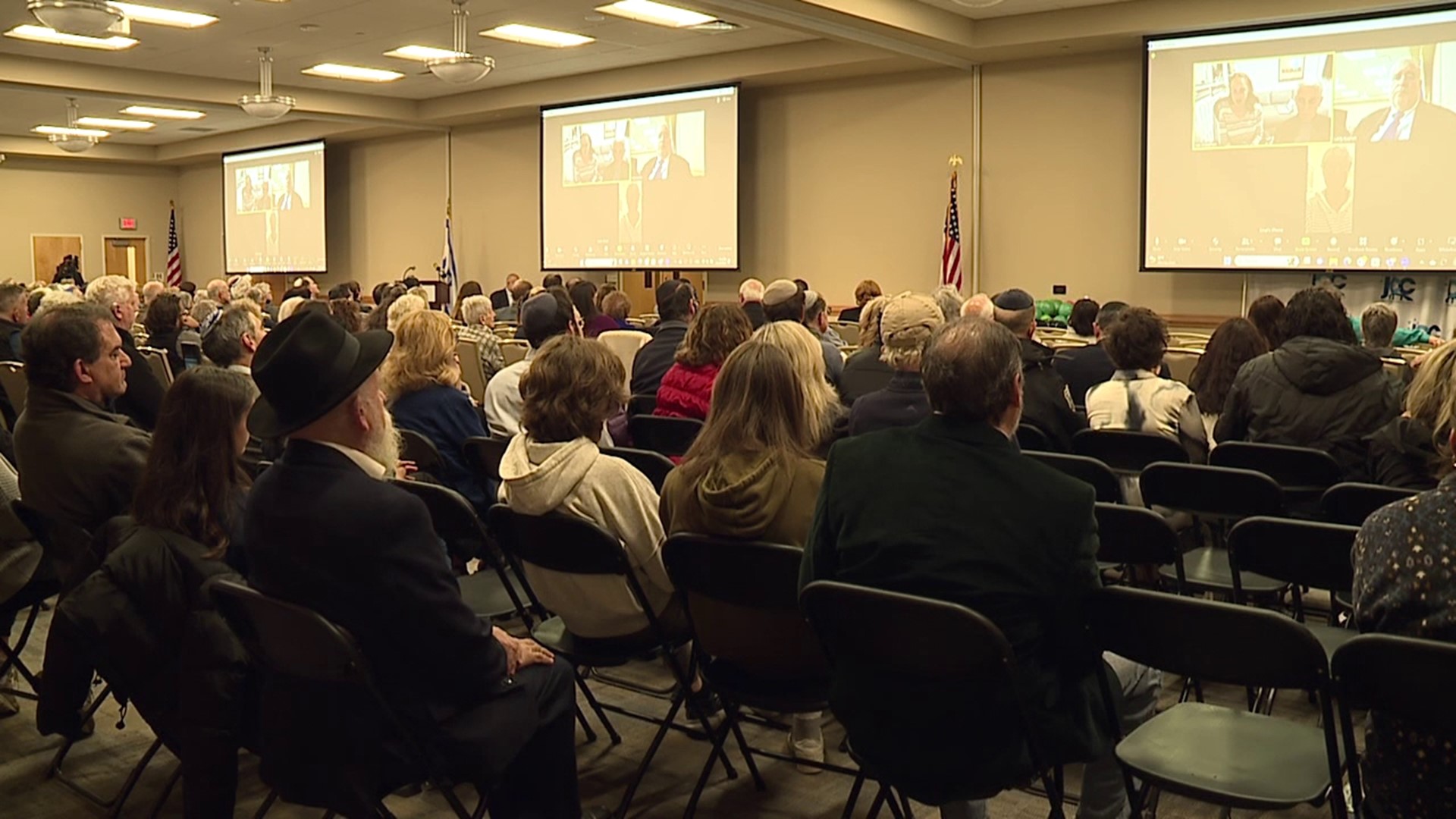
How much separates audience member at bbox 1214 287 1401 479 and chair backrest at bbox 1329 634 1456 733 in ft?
8.32

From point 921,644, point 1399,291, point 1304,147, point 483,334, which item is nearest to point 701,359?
point 921,644

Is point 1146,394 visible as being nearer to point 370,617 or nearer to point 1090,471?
point 1090,471

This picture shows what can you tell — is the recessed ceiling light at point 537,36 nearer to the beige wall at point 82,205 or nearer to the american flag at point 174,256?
the american flag at point 174,256

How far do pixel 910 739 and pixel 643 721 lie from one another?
5.46ft

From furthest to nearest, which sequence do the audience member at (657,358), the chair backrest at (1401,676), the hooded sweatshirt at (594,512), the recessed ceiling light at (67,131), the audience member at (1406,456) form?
A: the recessed ceiling light at (67,131), the audience member at (657,358), the audience member at (1406,456), the hooded sweatshirt at (594,512), the chair backrest at (1401,676)

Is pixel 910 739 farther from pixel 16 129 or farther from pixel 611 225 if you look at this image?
pixel 16 129

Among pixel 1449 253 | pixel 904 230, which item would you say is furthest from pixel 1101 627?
pixel 904 230

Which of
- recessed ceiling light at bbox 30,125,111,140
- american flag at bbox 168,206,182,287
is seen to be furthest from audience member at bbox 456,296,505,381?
american flag at bbox 168,206,182,287

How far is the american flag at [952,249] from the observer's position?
10945 millimetres

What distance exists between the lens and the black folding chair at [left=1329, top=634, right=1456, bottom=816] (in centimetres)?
184

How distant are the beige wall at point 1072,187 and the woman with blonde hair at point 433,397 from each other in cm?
720

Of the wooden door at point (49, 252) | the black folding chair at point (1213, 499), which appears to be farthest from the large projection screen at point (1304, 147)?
the wooden door at point (49, 252)

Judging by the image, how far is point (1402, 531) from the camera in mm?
1953

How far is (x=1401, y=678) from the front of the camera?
1.89 metres
